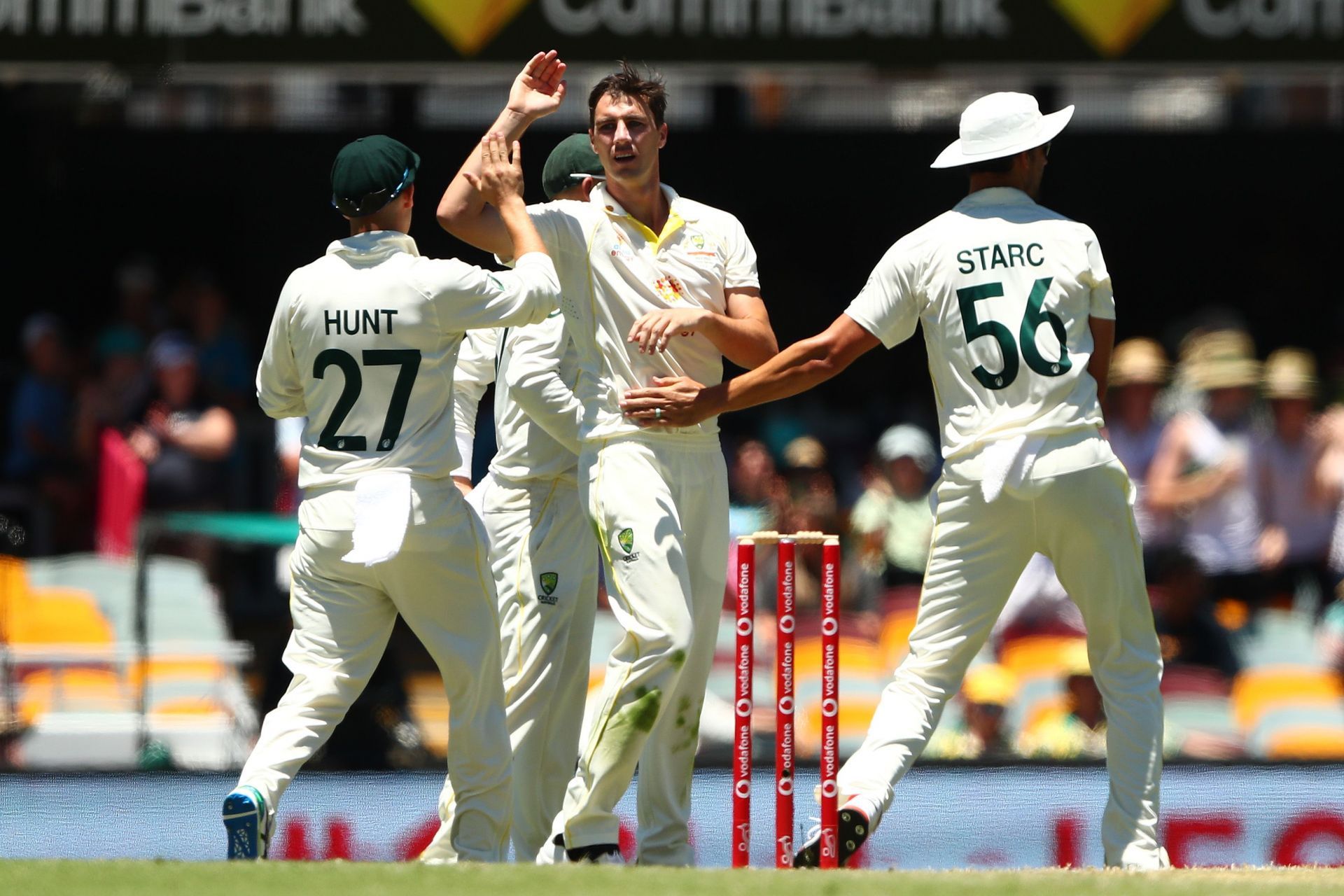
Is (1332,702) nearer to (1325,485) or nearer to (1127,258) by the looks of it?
(1325,485)

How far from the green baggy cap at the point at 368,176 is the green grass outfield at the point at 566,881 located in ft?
5.78

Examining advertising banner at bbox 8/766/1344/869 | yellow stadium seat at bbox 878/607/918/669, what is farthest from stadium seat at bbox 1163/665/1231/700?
yellow stadium seat at bbox 878/607/918/669

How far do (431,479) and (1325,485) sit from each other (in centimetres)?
541

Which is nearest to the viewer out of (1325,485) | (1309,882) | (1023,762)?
(1309,882)

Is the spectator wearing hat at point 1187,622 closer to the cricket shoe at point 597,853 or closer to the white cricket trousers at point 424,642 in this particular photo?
the cricket shoe at point 597,853

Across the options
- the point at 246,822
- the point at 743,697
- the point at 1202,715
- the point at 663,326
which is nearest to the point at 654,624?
the point at 743,697

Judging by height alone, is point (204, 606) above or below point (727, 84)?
below

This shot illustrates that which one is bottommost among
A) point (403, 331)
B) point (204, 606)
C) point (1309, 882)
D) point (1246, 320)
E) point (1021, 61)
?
point (1309, 882)

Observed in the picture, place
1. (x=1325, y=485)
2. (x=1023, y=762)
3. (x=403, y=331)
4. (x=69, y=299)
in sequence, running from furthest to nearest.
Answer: (x=69, y=299)
(x=1325, y=485)
(x=1023, y=762)
(x=403, y=331)

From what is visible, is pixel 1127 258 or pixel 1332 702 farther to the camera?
pixel 1127 258

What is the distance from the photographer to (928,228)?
5.28m

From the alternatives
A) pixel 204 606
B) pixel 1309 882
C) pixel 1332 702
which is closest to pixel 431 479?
pixel 1309 882

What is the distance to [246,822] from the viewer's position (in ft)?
16.1

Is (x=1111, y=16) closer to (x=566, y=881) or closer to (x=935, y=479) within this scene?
(x=935, y=479)
